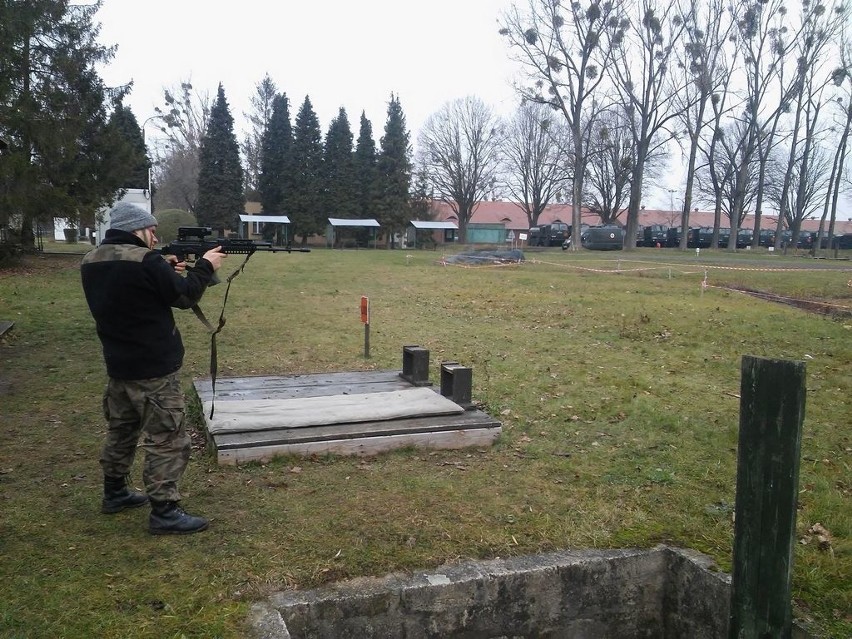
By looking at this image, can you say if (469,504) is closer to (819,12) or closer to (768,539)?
(768,539)

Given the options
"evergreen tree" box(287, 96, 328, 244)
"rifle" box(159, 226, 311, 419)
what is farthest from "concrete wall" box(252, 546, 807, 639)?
"evergreen tree" box(287, 96, 328, 244)

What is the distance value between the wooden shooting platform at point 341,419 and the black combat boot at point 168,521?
101 cm

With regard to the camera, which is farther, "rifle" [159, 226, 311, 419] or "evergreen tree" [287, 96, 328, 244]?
"evergreen tree" [287, 96, 328, 244]

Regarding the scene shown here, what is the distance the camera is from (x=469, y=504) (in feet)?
14.5

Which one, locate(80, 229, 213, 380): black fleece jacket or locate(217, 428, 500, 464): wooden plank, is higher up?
locate(80, 229, 213, 380): black fleece jacket

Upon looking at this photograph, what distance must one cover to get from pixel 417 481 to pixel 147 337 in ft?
6.69

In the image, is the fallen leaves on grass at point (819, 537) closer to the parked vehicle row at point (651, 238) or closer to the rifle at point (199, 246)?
the rifle at point (199, 246)

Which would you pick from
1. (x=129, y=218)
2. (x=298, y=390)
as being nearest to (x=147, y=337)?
(x=129, y=218)

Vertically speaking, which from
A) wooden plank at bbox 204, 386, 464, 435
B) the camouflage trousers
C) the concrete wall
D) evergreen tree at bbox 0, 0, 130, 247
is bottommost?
the concrete wall

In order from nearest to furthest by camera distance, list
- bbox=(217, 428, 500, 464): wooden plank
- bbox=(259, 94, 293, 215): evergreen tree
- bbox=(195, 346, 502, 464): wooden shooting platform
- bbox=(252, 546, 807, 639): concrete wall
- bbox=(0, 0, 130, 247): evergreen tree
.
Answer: bbox=(252, 546, 807, 639): concrete wall < bbox=(217, 428, 500, 464): wooden plank < bbox=(195, 346, 502, 464): wooden shooting platform < bbox=(0, 0, 130, 247): evergreen tree < bbox=(259, 94, 293, 215): evergreen tree

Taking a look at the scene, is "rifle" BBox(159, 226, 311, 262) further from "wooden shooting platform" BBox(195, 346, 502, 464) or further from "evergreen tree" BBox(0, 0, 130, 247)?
"evergreen tree" BBox(0, 0, 130, 247)

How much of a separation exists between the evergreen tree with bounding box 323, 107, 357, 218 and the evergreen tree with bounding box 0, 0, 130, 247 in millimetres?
32582

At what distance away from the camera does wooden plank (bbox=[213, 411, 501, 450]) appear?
5004 mm

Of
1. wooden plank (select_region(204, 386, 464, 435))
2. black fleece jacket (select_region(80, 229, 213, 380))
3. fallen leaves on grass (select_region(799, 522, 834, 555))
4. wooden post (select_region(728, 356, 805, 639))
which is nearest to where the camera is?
wooden post (select_region(728, 356, 805, 639))
